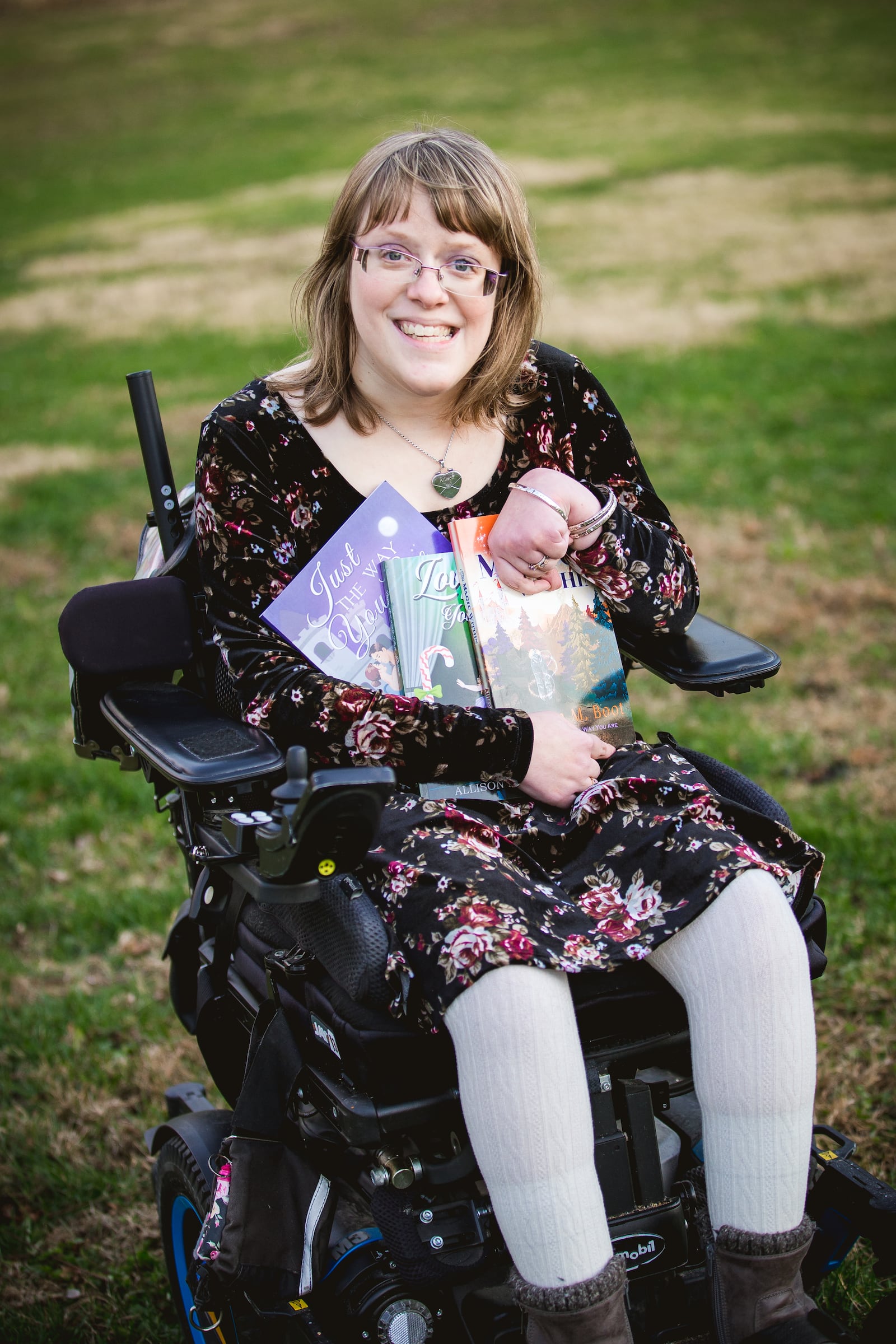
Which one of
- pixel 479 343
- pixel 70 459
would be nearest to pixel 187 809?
pixel 479 343

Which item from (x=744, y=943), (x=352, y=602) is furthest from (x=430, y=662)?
(x=744, y=943)

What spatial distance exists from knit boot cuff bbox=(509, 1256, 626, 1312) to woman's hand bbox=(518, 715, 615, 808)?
0.71m

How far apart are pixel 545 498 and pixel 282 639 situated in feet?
1.67

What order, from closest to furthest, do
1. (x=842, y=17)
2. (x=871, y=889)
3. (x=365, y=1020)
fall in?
(x=365, y=1020), (x=871, y=889), (x=842, y=17)

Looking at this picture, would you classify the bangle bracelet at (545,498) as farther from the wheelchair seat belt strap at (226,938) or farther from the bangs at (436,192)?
the wheelchair seat belt strap at (226,938)

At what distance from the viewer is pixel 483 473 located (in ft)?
7.80

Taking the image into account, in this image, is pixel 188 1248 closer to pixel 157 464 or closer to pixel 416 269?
pixel 157 464

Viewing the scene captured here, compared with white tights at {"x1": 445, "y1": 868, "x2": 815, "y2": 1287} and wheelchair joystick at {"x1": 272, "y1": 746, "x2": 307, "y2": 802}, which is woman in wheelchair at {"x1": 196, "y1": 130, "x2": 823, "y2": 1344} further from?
wheelchair joystick at {"x1": 272, "y1": 746, "x2": 307, "y2": 802}

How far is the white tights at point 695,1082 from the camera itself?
168 centimetres

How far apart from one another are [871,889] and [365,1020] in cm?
207

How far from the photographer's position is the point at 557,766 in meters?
2.11

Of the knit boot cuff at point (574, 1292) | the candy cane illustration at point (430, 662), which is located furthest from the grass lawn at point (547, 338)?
the candy cane illustration at point (430, 662)

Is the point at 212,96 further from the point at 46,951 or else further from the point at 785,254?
the point at 46,951

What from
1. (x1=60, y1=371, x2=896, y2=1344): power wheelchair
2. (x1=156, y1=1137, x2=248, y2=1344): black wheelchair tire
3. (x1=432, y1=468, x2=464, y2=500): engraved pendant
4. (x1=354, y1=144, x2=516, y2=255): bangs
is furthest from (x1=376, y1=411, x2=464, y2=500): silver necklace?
(x1=156, y1=1137, x2=248, y2=1344): black wheelchair tire
